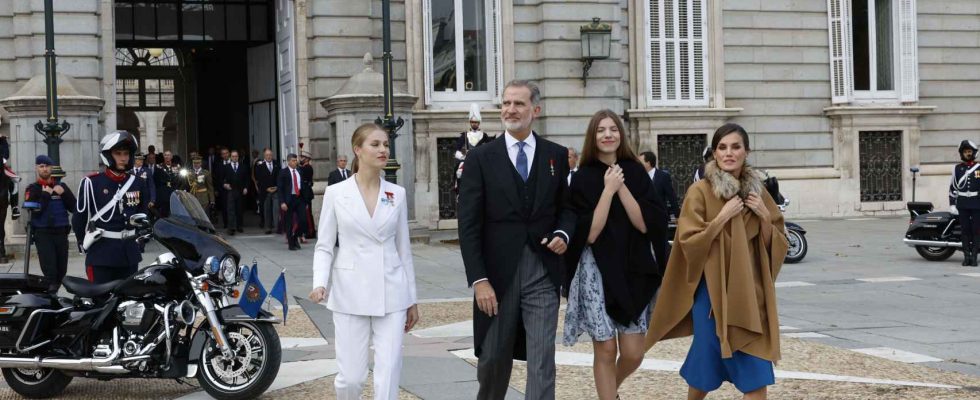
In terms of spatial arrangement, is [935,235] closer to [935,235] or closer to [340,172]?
[935,235]

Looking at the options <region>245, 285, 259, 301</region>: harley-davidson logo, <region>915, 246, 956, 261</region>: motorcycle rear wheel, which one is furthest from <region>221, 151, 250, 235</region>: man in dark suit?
<region>245, 285, 259, 301</region>: harley-davidson logo

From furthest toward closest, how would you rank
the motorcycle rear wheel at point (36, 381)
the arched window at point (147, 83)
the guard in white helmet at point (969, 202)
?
the arched window at point (147, 83)
the guard in white helmet at point (969, 202)
the motorcycle rear wheel at point (36, 381)

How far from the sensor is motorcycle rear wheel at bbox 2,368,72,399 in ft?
24.7

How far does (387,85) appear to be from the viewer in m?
16.7

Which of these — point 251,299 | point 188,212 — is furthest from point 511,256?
point 188,212

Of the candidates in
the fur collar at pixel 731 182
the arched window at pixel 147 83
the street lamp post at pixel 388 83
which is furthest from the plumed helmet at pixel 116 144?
the arched window at pixel 147 83

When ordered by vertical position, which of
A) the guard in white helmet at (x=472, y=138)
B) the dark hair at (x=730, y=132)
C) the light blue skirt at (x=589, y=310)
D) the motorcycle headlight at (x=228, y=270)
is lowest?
the light blue skirt at (x=589, y=310)

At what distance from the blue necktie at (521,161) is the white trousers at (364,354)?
89cm

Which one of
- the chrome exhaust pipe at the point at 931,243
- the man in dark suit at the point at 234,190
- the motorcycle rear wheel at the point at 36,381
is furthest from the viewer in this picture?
the man in dark suit at the point at 234,190

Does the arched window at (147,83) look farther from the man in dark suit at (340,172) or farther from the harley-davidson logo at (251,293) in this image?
the harley-davidson logo at (251,293)

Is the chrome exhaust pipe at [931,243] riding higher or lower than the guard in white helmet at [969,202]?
lower

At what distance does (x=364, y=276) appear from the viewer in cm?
573

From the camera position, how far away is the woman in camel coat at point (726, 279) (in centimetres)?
580

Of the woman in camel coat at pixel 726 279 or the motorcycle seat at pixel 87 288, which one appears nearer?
the woman in camel coat at pixel 726 279
